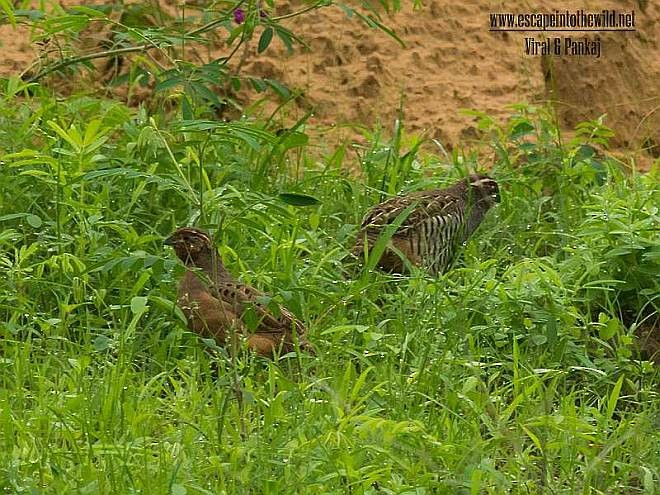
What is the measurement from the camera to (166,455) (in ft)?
14.6

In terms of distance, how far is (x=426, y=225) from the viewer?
6539 millimetres

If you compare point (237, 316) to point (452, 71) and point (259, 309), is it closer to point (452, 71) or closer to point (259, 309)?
A: point (259, 309)

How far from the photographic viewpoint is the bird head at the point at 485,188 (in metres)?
6.91

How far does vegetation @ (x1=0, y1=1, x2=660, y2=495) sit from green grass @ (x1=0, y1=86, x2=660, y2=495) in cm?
1

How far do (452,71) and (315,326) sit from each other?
3.10 m

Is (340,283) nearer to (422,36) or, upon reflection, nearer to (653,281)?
(653,281)

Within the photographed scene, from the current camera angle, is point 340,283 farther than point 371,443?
Yes

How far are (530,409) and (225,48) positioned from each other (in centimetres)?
377

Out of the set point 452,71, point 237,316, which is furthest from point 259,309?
point 452,71

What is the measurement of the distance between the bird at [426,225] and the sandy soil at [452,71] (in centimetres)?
128

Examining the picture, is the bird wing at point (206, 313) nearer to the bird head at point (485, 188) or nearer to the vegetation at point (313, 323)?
the vegetation at point (313, 323)

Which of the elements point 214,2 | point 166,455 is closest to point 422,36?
point 214,2

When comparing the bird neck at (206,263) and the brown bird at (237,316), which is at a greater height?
the bird neck at (206,263)

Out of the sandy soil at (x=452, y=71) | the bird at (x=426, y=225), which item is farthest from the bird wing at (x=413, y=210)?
the sandy soil at (x=452, y=71)
